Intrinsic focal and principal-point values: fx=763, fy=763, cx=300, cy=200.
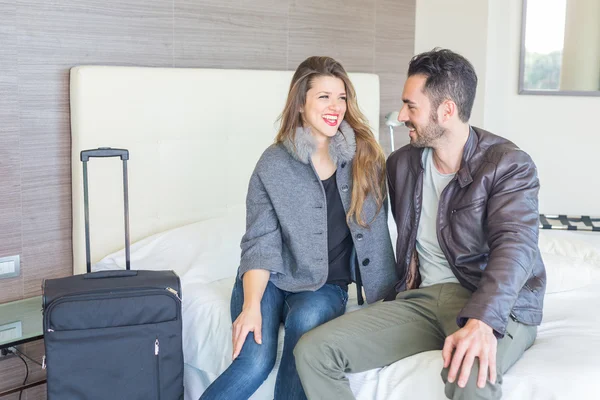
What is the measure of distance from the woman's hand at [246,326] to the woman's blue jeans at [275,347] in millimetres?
17

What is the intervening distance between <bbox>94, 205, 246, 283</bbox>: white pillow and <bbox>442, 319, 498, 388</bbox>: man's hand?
1050mm

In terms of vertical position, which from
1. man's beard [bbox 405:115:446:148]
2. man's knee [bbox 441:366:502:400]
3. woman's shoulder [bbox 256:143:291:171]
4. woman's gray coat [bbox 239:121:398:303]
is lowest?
man's knee [bbox 441:366:502:400]

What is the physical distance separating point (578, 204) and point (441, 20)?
46.6 inches

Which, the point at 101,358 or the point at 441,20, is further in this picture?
the point at 441,20

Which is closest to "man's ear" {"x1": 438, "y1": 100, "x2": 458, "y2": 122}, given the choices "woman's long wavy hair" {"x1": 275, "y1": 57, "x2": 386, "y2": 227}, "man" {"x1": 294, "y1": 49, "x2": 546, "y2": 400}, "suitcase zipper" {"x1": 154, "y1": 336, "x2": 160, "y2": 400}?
"man" {"x1": 294, "y1": 49, "x2": 546, "y2": 400}

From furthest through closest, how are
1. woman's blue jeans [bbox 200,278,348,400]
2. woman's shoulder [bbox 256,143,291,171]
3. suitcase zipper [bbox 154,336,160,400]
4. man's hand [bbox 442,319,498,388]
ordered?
woman's shoulder [bbox 256,143,291,171] → suitcase zipper [bbox 154,336,160,400] → woman's blue jeans [bbox 200,278,348,400] → man's hand [bbox 442,319,498,388]

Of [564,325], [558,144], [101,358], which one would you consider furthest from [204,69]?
[558,144]

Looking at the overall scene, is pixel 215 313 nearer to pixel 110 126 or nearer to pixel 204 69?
pixel 110 126

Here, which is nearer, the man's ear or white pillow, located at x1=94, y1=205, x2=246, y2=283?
the man's ear

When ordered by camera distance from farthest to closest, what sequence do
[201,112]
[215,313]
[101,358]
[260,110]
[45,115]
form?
[260,110] < [201,112] < [45,115] < [215,313] < [101,358]

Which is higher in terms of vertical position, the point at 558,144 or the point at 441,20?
the point at 441,20

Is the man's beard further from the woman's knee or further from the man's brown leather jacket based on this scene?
the woman's knee

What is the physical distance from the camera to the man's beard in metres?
2.01

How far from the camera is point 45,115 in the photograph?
247 cm
